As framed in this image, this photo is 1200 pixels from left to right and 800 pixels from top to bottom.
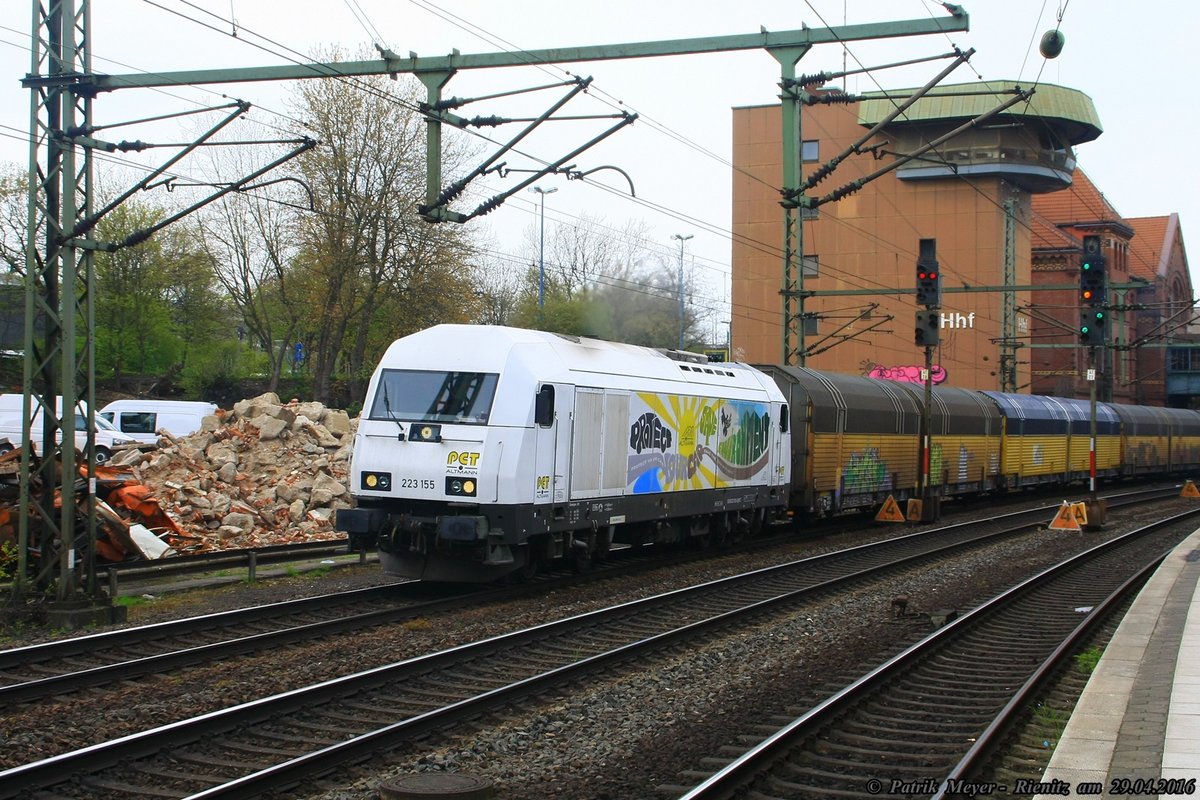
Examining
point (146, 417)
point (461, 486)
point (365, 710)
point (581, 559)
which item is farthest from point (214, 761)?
point (146, 417)

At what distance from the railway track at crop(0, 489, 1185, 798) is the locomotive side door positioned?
1859 mm

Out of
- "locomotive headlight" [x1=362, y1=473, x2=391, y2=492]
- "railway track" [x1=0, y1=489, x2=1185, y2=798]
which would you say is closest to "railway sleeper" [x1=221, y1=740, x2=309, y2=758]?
"railway track" [x1=0, y1=489, x2=1185, y2=798]

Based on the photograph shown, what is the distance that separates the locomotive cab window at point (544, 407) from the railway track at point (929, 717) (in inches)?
205

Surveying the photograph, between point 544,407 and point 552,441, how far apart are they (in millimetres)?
476

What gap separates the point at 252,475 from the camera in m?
23.1

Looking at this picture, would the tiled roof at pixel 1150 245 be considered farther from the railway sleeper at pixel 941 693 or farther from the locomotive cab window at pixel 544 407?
the railway sleeper at pixel 941 693

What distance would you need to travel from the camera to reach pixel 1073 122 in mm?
60344

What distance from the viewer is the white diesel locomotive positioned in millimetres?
14367

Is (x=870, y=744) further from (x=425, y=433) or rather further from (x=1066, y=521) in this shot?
(x=1066, y=521)

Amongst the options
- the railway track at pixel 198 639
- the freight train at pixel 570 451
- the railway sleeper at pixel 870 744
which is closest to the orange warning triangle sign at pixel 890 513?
the freight train at pixel 570 451

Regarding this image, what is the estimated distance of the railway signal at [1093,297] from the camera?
24547 millimetres

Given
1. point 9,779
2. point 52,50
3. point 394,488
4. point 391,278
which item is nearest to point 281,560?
point 394,488

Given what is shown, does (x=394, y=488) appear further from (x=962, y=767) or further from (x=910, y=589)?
(x=962, y=767)

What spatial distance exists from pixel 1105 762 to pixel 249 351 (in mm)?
59615
